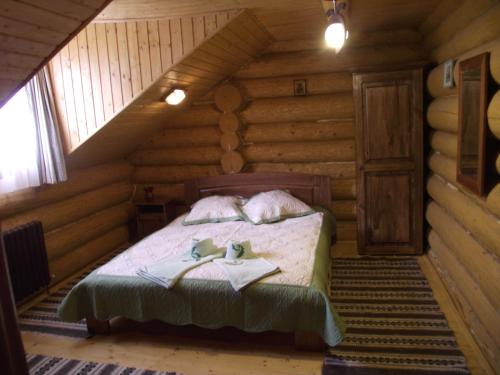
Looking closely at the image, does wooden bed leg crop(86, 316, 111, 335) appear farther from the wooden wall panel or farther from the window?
the wooden wall panel

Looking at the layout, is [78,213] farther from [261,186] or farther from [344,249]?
[344,249]

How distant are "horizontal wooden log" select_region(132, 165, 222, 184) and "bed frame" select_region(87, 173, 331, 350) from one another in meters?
0.17

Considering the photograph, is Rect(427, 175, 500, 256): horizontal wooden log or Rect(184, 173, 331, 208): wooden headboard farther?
Rect(184, 173, 331, 208): wooden headboard

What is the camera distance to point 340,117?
4797mm

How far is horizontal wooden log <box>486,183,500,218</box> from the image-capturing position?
7.77ft

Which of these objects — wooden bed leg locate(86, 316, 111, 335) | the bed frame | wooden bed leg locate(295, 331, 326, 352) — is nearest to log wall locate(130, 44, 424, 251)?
the bed frame

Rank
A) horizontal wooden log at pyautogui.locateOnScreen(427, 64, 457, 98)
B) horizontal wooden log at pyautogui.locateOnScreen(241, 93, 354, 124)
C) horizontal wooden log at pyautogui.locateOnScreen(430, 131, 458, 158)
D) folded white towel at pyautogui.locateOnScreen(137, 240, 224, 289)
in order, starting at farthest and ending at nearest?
horizontal wooden log at pyautogui.locateOnScreen(241, 93, 354, 124) < horizontal wooden log at pyautogui.locateOnScreen(427, 64, 457, 98) < horizontal wooden log at pyautogui.locateOnScreen(430, 131, 458, 158) < folded white towel at pyautogui.locateOnScreen(137, 240, 224, 289)

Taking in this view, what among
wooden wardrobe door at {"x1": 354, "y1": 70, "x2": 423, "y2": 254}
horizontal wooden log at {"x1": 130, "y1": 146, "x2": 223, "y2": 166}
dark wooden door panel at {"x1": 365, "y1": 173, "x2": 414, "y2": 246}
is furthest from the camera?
horizontal wooden log at {"x1": 130, "y1": 146, "x2": 223, "y2": 166}

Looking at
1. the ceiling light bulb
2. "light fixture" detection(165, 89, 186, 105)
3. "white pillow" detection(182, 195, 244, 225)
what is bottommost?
"white pillow" detection(182, 195, 244, 225)

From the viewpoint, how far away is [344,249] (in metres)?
4.79

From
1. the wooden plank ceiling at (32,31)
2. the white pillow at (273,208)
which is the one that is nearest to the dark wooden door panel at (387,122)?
the white pillow at (273,208)

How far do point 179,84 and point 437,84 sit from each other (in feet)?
7.99

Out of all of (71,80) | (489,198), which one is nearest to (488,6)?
(489,198)

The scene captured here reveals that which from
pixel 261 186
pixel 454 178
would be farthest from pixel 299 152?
pixel 454 178
